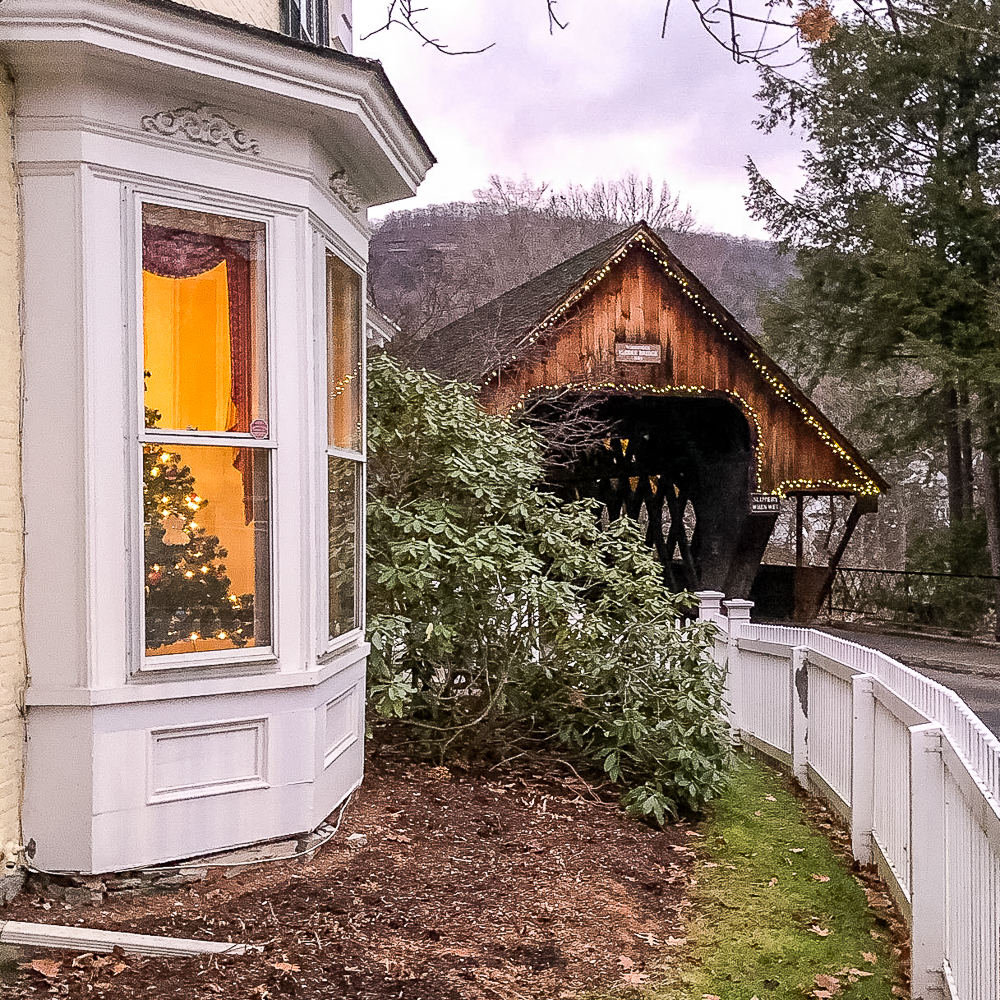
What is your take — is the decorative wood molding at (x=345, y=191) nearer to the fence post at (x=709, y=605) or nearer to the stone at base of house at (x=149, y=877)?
the stone at base of house at (x=149, y=877)

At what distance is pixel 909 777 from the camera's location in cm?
474

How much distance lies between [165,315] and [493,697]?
3.49m

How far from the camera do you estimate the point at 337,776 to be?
5.61m

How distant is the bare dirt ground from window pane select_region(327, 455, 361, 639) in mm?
1108

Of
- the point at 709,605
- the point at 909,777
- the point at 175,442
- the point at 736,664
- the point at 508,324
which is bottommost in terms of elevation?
the point at 736,664

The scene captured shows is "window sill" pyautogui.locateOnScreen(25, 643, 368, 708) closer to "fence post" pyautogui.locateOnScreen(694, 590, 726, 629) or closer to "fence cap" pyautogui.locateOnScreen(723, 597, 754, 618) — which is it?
"fence cap" pyautogui.locateOnScreen(723, 597, 754, 618)

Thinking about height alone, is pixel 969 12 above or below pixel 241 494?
above

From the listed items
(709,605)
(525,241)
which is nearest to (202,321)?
(709,605)

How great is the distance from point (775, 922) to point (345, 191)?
4.39 metres

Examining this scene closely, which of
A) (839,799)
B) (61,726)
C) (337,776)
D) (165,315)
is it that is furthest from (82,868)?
(839,799)

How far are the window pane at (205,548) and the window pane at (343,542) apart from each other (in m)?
0.60

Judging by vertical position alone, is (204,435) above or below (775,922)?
above

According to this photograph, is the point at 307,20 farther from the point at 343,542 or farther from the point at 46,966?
the point at 46,966

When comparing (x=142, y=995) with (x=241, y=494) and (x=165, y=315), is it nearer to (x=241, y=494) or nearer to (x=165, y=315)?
(x=241, y=494)
